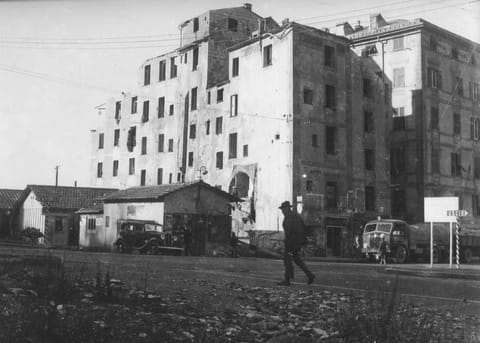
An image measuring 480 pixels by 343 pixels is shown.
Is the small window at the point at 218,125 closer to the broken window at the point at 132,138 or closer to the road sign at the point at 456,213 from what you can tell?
the broken window at the point at 132,138

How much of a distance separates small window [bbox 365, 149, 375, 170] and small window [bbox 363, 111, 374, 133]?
67.5 inches

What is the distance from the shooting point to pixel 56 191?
172 feet

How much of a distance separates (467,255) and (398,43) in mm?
18484

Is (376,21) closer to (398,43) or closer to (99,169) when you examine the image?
(398,43)

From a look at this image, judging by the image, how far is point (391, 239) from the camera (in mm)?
33406

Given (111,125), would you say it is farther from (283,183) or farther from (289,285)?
(289,285)

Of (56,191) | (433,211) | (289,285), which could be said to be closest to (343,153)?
(433,211)

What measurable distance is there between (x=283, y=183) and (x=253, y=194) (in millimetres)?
3544

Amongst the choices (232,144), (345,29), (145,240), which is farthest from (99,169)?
(145,240)

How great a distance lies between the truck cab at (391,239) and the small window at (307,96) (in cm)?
1106

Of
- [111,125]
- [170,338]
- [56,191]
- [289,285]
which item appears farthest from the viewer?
[111,125]

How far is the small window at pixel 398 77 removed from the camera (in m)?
47.4

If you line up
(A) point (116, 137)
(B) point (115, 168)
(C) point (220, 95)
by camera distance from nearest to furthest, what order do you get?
1. (C) point (220, 95)
2. (B) point (115, 168)
3. (A) point (116, 137)

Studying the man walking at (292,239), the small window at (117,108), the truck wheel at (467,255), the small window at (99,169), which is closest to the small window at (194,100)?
the small window at (117,108)
